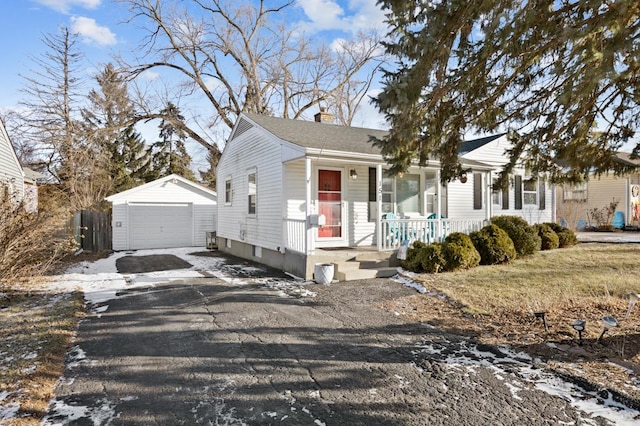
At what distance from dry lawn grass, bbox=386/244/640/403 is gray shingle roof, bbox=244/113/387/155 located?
3995 millimetres

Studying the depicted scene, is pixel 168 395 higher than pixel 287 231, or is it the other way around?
pixel 287 231

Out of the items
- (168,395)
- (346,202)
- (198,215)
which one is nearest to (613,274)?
(346,202)

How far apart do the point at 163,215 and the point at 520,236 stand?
46.3 ft

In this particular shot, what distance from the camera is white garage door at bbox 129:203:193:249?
52.2ft

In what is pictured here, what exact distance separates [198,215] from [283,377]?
14685mm

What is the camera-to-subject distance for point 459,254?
8.70m

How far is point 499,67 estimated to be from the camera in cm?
549

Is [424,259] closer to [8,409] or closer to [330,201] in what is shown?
[330,201]

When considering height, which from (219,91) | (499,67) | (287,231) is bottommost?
(287,231)

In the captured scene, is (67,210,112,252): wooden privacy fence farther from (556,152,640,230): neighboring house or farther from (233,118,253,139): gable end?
(556,152,640,230): neighboring house

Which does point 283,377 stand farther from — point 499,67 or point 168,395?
point 499,67

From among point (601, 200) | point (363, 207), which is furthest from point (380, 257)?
point (601, 200)

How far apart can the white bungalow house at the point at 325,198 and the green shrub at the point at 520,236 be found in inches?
30.1

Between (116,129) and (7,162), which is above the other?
(116,129)
